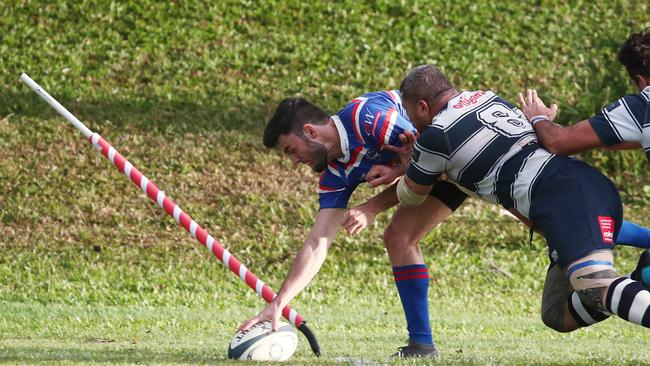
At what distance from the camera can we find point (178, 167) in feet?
43.8

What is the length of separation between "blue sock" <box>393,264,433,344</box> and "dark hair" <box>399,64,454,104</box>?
117 cm

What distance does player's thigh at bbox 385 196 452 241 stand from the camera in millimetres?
6551

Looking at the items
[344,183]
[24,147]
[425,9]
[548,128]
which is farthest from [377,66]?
[548,128]

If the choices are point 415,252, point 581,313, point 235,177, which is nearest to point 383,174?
point 415,252

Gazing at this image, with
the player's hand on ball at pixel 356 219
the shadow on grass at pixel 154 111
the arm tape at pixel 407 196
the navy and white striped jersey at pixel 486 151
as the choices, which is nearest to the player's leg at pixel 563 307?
the navy and white striped jersey at pixel 486 151

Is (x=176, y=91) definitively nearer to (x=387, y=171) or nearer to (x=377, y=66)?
(x=377, y=66)

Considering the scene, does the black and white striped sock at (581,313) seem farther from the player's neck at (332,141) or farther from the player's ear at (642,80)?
the player's neck at (332,141)

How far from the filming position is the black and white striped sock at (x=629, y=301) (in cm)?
505

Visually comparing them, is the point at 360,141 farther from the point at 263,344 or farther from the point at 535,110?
the point at 263,344

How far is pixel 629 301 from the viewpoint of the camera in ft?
16.7

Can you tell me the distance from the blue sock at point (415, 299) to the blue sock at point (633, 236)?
3.81ft

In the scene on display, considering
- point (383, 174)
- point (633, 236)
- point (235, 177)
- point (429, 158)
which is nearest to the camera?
point (429, 158)

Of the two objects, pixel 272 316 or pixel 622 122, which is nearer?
pixel 622 122

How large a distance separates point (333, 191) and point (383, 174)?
372 millimetres
